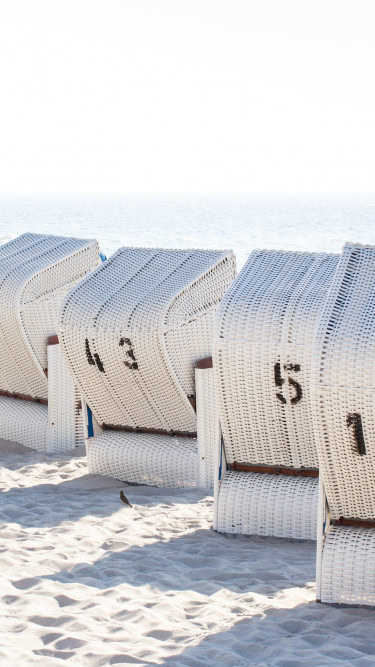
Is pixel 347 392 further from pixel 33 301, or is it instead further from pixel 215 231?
pixel 215 231

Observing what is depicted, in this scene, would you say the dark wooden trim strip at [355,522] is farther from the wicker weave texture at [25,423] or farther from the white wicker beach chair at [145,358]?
the wicker weave texture at [25,423]

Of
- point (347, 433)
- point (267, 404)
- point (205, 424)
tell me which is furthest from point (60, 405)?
point (347, 433)

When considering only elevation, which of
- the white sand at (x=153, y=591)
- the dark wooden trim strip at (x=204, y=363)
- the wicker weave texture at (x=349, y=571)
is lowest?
the white sand at (x=153, y=591)

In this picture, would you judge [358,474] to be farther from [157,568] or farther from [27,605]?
[27,605]

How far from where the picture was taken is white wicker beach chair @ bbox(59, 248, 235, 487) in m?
5.50

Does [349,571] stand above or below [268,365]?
below

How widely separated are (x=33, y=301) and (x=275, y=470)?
2457mm

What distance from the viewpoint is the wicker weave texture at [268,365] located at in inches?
175

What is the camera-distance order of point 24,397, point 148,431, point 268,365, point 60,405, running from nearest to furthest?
point 268,365, point 148,431, point 60,405, point 24,397

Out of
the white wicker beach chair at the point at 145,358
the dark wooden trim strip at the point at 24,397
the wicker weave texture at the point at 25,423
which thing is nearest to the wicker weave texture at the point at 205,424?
the white wicker beach chair at the point at 145,358

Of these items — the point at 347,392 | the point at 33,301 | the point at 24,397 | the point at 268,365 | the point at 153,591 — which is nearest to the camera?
the point at 347,392

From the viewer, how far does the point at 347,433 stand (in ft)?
11.6

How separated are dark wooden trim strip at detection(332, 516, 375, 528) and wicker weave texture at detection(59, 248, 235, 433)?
6.25 feet

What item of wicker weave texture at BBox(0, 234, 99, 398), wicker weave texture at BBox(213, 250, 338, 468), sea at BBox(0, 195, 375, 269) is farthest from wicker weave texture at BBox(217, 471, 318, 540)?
sea at BBox(0, 195, 375, 269)
